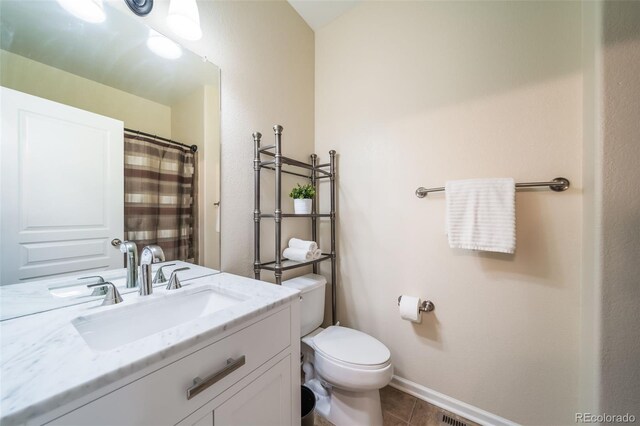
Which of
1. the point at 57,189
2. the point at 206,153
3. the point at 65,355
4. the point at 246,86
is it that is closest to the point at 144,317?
the point at 65,355

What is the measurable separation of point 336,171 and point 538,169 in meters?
1.11

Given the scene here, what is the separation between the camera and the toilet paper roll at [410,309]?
4.25 ft

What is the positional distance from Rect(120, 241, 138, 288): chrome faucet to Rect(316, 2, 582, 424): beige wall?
1193 millimetres

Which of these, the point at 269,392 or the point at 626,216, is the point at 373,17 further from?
the point at 269,392

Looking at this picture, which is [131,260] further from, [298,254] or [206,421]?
[298,254]

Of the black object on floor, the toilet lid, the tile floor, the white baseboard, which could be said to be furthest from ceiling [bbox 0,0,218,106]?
the white baseboard

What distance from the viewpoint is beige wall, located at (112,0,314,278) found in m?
1.20

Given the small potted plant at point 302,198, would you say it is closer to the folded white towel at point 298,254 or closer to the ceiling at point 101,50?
the folded white towel at point 298,254

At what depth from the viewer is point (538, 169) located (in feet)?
3.52

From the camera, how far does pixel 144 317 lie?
770 millimetres

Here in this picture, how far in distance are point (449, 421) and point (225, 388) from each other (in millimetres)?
1281

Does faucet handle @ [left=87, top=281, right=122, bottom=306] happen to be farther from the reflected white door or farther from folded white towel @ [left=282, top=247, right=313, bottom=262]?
folded white towel @ [left=282, top=247, right=313, bottom=262]

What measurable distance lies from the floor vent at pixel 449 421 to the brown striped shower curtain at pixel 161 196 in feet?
5.04

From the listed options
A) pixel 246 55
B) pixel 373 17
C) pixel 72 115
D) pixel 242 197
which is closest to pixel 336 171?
pixel 242 197
